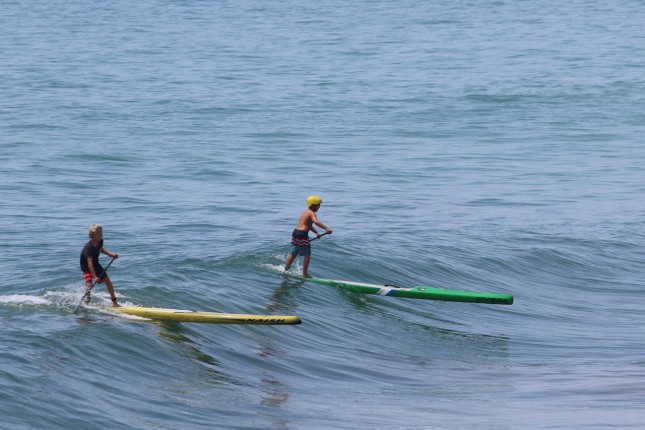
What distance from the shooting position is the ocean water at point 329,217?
1593 cm

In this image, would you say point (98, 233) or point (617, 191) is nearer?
point (98, 233)

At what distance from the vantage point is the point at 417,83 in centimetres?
6059

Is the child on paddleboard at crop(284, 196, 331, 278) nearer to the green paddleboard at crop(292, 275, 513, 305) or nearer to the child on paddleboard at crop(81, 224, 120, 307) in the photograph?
the green paddleboard at crop(292, 275, 513, 305)

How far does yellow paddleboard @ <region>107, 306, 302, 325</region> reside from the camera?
683 inches

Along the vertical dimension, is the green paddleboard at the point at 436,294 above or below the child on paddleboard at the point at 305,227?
below

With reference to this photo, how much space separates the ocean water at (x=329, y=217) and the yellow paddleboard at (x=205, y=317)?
1.20 feet

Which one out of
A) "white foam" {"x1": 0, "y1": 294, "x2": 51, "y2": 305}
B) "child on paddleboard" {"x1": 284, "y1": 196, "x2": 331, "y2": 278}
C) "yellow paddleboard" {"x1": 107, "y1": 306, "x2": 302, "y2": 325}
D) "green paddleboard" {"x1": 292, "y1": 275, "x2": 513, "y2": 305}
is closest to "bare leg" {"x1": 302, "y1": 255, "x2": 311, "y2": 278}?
"child on paddleboard" {"x1": 284, "y1": 196, "x2": 331, "y2": 278}

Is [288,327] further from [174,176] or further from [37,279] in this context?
[174,176]

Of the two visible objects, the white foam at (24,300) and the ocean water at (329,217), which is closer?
the ocean water at (329,217)

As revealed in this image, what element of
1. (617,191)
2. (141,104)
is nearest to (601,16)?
(141,104)

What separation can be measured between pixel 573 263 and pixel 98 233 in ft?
47.1

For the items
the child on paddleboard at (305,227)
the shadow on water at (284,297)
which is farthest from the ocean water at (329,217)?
the child on paddleboard at (305,227)

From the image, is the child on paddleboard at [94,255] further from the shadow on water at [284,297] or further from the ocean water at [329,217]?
the shadow on water at [284,297]

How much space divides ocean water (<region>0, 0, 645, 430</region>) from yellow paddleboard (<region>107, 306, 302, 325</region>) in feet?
1.20
